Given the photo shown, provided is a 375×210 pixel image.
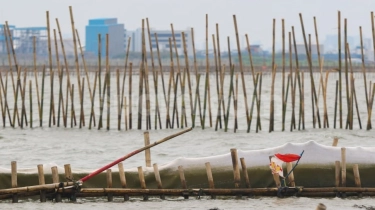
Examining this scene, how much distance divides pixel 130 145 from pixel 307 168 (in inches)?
332

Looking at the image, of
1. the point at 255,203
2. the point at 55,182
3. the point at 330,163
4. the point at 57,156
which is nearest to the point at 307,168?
the point at 330,163

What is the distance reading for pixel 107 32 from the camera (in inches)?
5694

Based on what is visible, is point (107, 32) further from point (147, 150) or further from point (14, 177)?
point (14, 177)

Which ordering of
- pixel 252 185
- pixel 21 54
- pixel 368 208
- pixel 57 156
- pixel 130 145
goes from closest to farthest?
pixel 368 208
pixel 252 185
pixel 57 156
pixel 130 145
pixel 21 54

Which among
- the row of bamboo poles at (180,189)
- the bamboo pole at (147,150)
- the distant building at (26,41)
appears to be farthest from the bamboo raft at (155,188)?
the distant building at (26,41)

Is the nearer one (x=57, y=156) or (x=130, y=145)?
(x=57, y=156)

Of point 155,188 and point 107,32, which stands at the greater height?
point 107,32

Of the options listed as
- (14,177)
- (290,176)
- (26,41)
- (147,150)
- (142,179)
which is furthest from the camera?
(26,41)

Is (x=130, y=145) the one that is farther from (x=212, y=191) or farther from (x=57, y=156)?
(x=212, y=191)

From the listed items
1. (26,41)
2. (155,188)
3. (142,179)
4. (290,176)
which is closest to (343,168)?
(290,176)

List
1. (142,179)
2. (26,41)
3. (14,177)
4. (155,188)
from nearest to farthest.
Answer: (14,177) → (142,179) → (155,188) → (26,41)

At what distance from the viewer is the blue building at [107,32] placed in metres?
148

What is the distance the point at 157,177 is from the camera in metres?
12.9

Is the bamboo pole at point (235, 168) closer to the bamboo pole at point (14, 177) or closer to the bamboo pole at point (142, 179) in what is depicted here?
the bamboo pole at point (142, 179)
